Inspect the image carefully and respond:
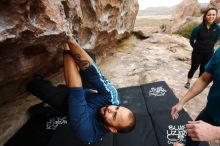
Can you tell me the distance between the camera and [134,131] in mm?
3986

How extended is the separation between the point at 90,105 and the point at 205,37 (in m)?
3.50

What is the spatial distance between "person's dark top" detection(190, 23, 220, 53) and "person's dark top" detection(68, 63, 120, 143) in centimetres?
317

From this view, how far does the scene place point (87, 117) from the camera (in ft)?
8.58

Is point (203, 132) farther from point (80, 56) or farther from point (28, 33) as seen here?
point (28, 33)

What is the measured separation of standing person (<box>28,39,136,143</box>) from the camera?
254 cm

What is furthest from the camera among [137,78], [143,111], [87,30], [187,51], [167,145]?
[187,51]

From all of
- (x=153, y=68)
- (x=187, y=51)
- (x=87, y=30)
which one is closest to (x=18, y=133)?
(x=87, y=30)

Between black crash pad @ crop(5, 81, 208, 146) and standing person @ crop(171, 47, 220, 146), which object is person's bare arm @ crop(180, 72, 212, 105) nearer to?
standing person @ crop(171, 47, 220, 146)

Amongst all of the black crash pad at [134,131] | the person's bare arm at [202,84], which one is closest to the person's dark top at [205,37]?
the black crash pad at [134,131]

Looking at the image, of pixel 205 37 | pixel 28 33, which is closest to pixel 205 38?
pixel 205 37

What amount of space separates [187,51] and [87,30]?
5641 millimetres

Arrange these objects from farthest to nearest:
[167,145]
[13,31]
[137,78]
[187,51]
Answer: [187,51]
[137,78]
[167,145]
[13,31]

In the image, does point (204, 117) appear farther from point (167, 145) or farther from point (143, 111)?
point (143, 111)

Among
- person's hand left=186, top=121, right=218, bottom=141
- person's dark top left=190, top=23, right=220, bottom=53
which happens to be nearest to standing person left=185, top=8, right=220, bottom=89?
person's dark top left=190, top=23, right=220, bottom=53
